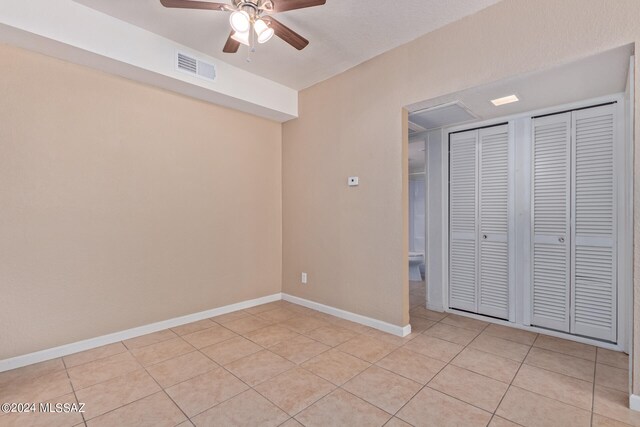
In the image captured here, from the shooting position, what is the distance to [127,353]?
252cm

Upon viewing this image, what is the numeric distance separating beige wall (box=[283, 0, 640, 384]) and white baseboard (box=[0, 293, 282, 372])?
929 mm

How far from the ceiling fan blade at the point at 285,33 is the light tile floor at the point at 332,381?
2507mm

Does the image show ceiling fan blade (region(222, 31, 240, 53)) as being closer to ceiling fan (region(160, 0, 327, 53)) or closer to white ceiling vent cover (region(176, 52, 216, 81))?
ceiling fan (region(160, 0, 327, 53))

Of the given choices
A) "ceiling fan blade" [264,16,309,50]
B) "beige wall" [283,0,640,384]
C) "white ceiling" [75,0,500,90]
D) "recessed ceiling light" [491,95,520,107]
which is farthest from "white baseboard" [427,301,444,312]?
"ceiling fan blade" [264,16,309,50]

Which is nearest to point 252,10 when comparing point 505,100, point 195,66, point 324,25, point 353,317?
point 324,25

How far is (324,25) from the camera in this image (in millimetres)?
2553

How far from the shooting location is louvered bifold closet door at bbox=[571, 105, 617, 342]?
257cm

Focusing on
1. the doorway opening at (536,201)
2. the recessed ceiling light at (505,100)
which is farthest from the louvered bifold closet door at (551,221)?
the recessed ceiling light at (505,100)

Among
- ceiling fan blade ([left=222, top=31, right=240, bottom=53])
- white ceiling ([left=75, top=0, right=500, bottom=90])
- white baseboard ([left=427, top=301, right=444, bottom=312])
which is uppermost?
white ceiling ([left=75, top=0, right=500, bottom=90])

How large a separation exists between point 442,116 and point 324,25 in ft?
4.96

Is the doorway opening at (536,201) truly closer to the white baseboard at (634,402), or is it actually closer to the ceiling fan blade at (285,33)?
the white baseboard at (634,402)

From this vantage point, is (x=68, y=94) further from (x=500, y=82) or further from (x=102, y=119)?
(x=500, y=82)

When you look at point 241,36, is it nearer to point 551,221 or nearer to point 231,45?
point 231,45

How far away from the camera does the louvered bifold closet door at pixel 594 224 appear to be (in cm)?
257
